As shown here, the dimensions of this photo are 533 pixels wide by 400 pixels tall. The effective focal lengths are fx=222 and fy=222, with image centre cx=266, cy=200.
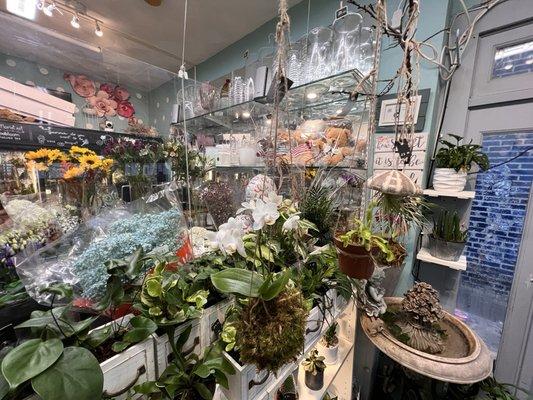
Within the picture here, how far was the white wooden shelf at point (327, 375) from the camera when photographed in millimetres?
1009

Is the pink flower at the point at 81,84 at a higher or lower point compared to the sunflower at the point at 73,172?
higher

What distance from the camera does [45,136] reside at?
1.59m

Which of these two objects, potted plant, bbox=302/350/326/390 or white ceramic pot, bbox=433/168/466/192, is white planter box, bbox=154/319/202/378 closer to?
potted plant, bbox=302/350/326/390

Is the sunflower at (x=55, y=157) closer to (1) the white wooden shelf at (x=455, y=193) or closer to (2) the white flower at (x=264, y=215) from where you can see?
(2) the white flower at (x=264, y=215)

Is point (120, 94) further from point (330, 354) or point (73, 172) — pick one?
point (330, 354)

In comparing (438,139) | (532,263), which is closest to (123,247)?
A: (438,139)

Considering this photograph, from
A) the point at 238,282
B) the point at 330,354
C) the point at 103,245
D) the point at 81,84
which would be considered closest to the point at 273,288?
→ the point at 238,282

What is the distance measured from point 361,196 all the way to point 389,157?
13.1 inches

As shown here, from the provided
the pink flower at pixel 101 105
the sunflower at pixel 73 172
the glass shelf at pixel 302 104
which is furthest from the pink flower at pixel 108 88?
the sunflower at pixel 73 172

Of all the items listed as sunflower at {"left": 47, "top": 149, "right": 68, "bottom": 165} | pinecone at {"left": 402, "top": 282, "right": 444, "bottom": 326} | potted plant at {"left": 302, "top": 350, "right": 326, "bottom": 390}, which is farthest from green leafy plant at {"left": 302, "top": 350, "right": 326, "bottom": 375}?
sunflower at {"left": 47, "top": 149, "right": 68, "bottom": 165}

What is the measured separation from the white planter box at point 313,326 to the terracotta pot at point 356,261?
0.64ft

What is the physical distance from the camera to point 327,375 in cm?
108

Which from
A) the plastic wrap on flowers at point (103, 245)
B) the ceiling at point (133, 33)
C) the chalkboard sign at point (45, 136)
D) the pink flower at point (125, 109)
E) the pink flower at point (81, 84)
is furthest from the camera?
the pink flower at point (125, 109)

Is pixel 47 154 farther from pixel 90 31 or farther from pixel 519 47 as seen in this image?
pixel 519 47
